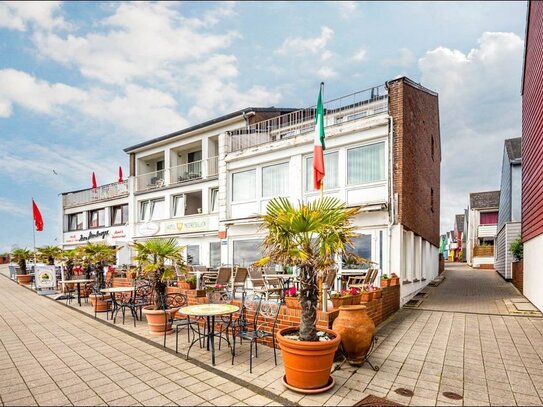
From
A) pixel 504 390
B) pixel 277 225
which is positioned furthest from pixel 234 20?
pixel 504 390

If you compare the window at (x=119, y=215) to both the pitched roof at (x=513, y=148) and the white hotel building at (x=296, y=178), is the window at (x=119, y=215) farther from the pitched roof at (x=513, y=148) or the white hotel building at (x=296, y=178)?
the pitched roof at (x=513, y=148)

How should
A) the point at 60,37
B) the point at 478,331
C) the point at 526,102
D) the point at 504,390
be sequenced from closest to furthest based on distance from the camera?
the point at 504,390, the point at 478,331, the point at 60,37, the point at 526,102

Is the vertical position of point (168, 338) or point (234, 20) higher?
point (234, 20)

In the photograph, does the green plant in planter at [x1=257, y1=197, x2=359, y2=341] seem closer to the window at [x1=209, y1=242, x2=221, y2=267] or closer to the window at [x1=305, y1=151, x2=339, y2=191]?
the window at [x1=305, y1=151, x2=339, y2=191]

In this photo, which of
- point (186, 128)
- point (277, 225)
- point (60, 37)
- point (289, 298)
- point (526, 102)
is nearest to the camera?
point (277, 225)

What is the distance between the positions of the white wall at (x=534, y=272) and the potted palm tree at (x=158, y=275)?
9.90 metres

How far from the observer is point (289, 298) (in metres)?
5.71

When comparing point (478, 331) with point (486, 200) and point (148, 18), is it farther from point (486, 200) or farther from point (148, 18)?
point (486, 200)

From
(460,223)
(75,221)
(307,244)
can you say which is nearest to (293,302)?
(307,244)

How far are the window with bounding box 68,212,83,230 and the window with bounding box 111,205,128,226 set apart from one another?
4895 mm

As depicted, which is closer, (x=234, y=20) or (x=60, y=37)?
(x=234, y=20)

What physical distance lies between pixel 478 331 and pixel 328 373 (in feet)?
15.8

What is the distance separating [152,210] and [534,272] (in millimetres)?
19500

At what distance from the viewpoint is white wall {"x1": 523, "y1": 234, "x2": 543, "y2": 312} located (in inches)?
348
